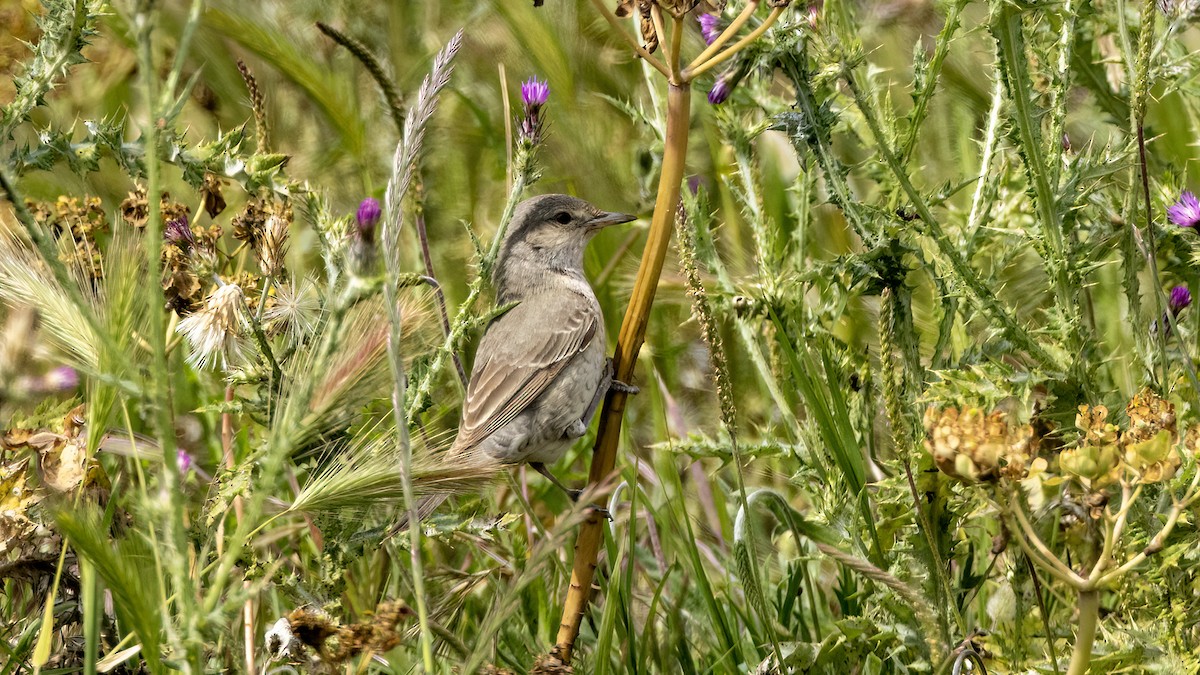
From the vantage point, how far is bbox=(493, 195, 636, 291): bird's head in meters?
4.77

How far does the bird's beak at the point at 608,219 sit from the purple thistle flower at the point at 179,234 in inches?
69.2

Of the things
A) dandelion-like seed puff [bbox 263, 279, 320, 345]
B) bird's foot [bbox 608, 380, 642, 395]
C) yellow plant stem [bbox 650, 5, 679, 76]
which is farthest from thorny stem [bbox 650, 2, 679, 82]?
dandelion-like seed puff [bbox 263, 279, 320, 345]

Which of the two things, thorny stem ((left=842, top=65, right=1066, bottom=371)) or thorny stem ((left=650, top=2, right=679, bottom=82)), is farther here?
thorny stem ((left=842, top=65, right=1066, bottom=371))

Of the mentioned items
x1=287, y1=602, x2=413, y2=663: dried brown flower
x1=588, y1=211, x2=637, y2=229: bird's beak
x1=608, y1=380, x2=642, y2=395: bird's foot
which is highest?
x1=588, y1=211, x2=637, y2=229: bird's beak

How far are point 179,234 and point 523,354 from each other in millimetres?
1629

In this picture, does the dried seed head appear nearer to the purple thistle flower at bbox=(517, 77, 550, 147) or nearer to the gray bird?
the purple thistle flower at bbox=(517, 77, 550, 147)

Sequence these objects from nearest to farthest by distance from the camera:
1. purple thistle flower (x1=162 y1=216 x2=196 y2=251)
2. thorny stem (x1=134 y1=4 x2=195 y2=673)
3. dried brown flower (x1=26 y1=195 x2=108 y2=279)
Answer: thorny stem (x1=134 y1=4 x2=195 y2=673)
dried brown flower (x1=26 y1=195 x2=108 y2=279)
purple thistle flower (x1=162 y1=216 x2=196 y2=251)

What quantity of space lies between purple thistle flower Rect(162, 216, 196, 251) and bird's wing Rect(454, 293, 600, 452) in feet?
4.01

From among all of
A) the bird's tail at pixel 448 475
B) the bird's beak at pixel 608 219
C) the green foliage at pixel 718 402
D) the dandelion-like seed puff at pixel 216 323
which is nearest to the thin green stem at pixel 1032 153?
the green foliage at pixel 718 402

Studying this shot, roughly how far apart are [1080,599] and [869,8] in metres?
4.29

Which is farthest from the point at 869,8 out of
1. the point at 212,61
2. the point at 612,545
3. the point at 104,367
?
the point at 104,367

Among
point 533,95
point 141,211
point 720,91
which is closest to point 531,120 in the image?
point 533,95

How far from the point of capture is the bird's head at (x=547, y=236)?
4.77 m

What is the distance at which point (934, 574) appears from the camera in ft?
9.92
